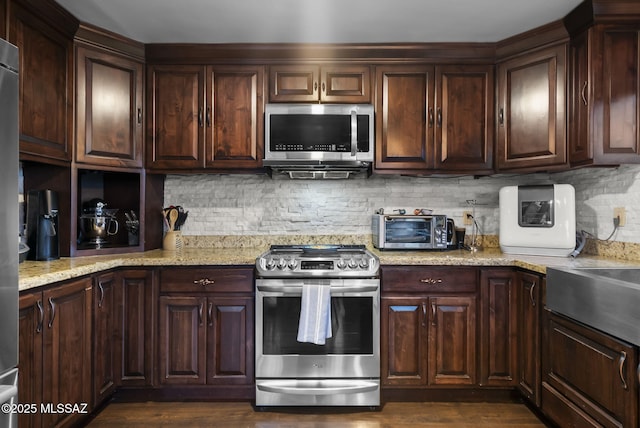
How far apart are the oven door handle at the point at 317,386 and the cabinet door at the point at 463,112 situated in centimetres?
155

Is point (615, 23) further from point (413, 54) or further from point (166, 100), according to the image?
point (166, 100)

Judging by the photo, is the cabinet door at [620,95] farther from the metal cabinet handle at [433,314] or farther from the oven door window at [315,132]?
the oven door window at [315,132]

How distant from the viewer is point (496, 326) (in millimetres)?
2508

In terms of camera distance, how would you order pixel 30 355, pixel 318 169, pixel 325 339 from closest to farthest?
pixel 30 355 < pixel 325 339 < pixel 318 169

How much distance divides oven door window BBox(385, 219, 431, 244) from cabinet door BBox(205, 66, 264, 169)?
1068mm

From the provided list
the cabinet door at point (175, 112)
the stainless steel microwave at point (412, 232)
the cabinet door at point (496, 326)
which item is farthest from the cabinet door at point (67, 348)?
the cabinet door at point (496, 326)

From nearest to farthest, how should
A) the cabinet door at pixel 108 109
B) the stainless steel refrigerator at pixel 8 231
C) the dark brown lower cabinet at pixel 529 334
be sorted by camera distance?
the stainless steel refrigerator at pixel 8 231 → the dark brown lower cabinet at pixel 529 334 → the cabinet door at pixel 108 109

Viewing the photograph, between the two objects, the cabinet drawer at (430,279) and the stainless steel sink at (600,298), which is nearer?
the stainless steel sink at (600,298)

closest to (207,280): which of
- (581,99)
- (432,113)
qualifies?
(432,113)

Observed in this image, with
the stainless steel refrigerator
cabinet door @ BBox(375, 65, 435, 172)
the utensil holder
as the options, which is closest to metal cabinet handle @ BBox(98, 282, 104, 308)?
the utensil holder

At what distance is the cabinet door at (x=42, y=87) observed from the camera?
2.05m

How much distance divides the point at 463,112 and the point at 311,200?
1.30 metres

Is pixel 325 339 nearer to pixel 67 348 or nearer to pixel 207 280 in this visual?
pixel 207 280

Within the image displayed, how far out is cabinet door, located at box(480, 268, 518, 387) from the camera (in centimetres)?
250
